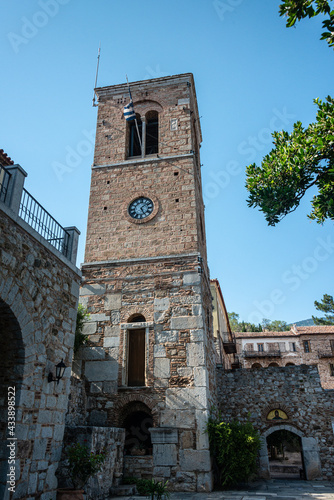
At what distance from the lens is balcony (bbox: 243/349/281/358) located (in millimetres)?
29609

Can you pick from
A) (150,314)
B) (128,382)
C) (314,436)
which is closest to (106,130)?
(150,314)

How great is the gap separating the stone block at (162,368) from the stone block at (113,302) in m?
1.94

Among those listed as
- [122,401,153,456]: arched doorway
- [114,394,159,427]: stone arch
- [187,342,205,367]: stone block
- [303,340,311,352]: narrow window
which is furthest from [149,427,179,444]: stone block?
[303,340,311,352]: narrow window

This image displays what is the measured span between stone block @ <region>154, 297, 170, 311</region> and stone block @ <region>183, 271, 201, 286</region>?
69 cm

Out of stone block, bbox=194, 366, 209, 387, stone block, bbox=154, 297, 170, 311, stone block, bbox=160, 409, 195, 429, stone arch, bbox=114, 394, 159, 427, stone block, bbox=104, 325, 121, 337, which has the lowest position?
stone block, bbox=160, 409, 195, 429

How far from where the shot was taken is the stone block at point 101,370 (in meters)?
9.77

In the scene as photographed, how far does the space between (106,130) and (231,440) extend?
10902mm

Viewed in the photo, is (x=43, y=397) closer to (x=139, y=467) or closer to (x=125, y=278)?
(x=139, y=467)

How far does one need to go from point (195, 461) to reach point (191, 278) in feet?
14.6

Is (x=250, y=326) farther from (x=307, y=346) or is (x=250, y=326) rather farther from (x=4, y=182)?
(x=4, y=182)

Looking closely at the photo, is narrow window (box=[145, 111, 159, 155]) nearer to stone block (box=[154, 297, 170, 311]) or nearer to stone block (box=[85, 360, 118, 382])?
stone block (box=[154, 297, 170, 311])

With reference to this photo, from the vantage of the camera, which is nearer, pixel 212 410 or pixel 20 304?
pixel 20 304

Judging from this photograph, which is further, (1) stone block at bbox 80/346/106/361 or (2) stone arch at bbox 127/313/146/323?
(2) stone arch at bbox 127/313/146/323

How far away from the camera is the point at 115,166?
1296cm
